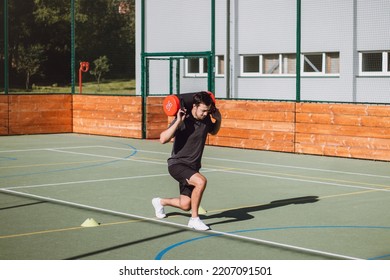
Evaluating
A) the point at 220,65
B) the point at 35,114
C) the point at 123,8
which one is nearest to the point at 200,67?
the point at 220,65

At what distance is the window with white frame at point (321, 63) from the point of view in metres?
27.2

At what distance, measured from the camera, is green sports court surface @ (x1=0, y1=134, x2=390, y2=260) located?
902 centimetres

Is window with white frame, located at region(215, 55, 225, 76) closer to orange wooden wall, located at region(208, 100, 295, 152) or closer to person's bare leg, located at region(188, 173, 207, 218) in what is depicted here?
orange wooden wall, located at region(208, 100, 295, 152)

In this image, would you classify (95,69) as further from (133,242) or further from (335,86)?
(133,242)

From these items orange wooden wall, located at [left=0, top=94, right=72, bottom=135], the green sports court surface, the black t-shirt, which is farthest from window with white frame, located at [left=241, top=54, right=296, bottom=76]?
the black t-shirt

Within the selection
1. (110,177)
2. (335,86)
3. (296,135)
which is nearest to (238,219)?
(110,177)

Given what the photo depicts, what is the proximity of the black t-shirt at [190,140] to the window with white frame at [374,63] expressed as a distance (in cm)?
1638

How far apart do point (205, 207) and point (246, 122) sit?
29.7ft

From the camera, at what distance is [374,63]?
26.0 m

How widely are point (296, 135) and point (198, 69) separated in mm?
12055

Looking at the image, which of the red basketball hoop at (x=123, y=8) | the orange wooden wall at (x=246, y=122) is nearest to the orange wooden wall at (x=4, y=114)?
the orange wooden wall at (x=246, y=122)

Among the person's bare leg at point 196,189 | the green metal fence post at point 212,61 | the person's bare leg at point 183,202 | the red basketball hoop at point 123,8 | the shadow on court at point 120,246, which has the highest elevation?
the red basketball hoop at point 123,8

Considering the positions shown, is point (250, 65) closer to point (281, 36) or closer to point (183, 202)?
point (281, 36)

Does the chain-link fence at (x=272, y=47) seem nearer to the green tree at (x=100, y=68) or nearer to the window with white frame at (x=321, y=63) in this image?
the window with white frame at (x=321, y=63)
